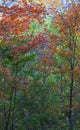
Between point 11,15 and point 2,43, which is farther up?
point 11,15

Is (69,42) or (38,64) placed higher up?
(69,42)

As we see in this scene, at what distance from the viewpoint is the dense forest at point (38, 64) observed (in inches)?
425

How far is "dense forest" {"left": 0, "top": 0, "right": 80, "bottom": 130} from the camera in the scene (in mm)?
10805

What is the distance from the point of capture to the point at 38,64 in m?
17.0

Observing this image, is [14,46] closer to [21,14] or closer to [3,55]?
[3,55]

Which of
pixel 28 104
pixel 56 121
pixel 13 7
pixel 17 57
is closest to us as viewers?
pixel 13 7

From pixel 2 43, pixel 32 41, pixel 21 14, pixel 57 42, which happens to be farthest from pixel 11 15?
pixel 57 42

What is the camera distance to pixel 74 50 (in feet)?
44.3

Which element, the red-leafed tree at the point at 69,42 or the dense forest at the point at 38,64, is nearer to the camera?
the dense forest at the point at 38,64

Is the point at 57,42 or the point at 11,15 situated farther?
the point at 57,42

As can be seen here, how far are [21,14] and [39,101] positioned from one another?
7.23m

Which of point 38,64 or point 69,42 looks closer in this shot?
point 69,42

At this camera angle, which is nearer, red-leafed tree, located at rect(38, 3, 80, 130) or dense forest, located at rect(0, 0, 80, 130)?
dense forest, located at rect(0, 0, 80, 130)

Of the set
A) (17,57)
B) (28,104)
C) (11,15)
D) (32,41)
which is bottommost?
(28,104)
